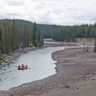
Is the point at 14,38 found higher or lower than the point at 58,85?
lower

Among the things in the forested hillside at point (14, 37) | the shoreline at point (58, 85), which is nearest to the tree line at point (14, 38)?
the forested hillside at point (14, 37)

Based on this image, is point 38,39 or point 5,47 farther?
point 38,39

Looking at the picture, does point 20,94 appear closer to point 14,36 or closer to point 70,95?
point 70,95

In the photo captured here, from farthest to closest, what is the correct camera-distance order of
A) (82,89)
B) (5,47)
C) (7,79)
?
(5,47), (7,79), (82,89)

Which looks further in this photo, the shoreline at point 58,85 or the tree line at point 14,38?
the tree line at point 14,38

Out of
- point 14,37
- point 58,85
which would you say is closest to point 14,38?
point 14,37

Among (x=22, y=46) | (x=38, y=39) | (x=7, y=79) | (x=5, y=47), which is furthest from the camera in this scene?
(x=38, y=39)

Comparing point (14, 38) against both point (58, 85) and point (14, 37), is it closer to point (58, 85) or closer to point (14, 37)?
Result: point (14, 37)

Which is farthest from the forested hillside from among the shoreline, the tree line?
the shoreline

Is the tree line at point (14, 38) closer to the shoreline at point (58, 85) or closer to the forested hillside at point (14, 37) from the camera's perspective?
the forested hillside at point (14, 37)

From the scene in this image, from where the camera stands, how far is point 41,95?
38.4 meters

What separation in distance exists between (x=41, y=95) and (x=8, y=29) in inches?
3746

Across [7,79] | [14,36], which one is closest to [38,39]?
[14,36]

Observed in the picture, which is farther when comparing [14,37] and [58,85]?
[14,37]
